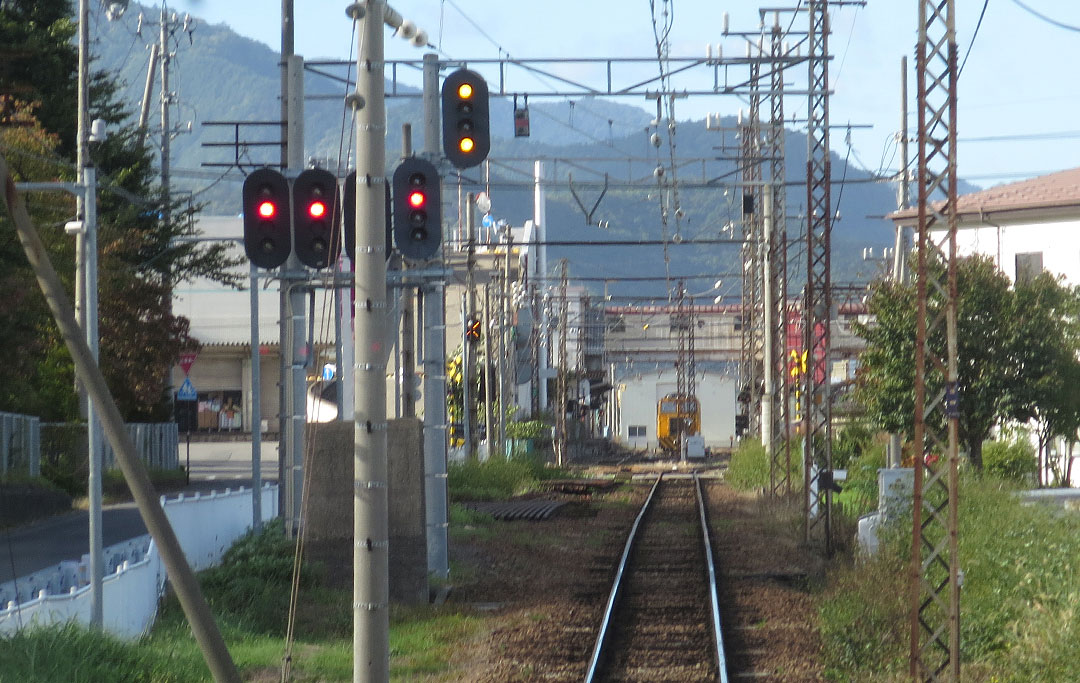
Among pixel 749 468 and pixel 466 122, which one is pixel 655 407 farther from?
pixel 466 122

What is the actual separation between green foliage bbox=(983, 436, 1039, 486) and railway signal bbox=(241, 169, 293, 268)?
2031 cm

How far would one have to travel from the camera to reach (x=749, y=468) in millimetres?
35406

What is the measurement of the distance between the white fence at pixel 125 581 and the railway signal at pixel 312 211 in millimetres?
3001

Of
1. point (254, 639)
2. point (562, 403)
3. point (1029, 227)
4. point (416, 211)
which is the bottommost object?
point (254, 639)

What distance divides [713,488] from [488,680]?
26525 millimetres

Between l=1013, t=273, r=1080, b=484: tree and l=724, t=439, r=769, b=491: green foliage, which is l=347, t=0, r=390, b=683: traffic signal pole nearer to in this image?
l=1013, t=273, r=1080, b=484: tree

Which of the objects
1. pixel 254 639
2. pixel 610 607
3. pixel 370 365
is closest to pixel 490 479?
pixel 610 607

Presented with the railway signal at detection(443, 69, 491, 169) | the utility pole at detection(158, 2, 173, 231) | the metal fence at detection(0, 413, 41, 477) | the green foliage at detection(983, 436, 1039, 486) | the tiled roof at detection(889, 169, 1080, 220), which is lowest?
the green foliage at detection(983, 436, 1039, 486)

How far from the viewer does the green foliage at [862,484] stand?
77.3ft

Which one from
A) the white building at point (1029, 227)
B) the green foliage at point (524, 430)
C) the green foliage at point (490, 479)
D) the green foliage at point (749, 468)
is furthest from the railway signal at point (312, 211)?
the green foliage at point (524, 430)

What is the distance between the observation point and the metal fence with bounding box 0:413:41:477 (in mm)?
25625

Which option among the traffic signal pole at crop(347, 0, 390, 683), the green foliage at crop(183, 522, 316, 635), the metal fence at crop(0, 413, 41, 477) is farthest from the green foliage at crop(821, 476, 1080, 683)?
the metal fence at crop(0, 413, 41, 477)

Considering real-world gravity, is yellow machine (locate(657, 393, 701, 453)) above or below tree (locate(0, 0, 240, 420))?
below

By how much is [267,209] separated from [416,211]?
2.03 meters
